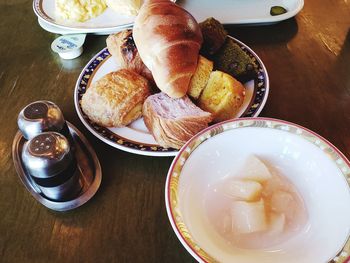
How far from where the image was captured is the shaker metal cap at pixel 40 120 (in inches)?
29.5

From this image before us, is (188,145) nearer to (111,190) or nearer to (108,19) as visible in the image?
(111,190)

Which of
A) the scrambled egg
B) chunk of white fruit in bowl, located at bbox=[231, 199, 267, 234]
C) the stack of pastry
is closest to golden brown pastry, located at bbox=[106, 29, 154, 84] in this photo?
the stack of pastry

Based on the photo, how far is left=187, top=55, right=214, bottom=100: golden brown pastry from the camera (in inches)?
33.8

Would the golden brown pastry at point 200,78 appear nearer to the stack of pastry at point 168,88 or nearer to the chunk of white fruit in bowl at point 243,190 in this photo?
the stack of pastry at point 168,88

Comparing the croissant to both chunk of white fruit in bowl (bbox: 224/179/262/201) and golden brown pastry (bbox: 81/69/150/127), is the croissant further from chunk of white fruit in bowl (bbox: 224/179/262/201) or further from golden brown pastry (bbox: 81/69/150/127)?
chunk of white fruit in bowl (bbox: 224/179/262/201)

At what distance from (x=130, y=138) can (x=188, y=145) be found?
20 centimetres

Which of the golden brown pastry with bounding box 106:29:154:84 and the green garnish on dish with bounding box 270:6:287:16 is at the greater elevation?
the green garnish on dish with bounding box 270:6:287:16

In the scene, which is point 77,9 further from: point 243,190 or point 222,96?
point 243,190

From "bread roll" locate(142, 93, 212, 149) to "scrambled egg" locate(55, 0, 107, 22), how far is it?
0.54 meters

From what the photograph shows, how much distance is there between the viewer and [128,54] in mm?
907

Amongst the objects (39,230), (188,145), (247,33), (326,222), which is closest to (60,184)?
(39,230)

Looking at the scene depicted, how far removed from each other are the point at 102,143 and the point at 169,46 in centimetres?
28

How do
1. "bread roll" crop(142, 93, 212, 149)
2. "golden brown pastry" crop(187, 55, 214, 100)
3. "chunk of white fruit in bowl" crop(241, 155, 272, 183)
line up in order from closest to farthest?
"chunk of white fruit in bowl" crop(241, 155, 272, 183), "bread roll" crop(142, 93, 212, 149), "golden brown pastry" crop(187, 55, 214, 100)

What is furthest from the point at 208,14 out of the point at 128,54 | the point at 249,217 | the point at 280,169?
the point at 249,217
